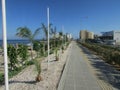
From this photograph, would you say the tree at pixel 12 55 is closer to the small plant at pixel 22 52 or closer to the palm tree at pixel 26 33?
the small plant at pixel 22 52

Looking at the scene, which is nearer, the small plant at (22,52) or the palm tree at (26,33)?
the small plant at (22,52)

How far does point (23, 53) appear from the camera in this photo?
15.9 meters

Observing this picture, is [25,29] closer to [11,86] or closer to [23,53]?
[23,53]

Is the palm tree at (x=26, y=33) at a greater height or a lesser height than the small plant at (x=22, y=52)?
greater

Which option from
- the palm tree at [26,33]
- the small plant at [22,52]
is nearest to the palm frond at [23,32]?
the palm tree at [26,33]

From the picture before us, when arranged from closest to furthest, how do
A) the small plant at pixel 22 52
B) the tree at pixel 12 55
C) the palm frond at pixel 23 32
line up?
the tree at pixel 12 55, the small plant at pixel 22 52, the palm frond at pixel 23 32

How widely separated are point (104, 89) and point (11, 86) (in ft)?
12.9

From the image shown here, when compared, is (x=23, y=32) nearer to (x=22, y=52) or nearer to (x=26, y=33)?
(x=26, y=33)

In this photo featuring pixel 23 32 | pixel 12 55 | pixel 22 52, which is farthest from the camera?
pixel 23 32

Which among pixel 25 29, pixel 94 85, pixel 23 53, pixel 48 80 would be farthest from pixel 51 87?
pixel 25 29

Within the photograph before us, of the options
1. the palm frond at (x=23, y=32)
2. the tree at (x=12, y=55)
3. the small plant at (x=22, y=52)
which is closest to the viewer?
the tree at (x=12, y=55)

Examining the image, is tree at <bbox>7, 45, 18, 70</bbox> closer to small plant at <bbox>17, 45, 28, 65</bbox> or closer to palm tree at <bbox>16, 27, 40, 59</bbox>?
small plant at <bbox>17, 45, 28, 65</bbox>

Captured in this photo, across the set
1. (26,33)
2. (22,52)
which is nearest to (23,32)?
(26,33)

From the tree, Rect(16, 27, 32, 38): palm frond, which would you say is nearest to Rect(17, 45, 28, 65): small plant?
the tree
